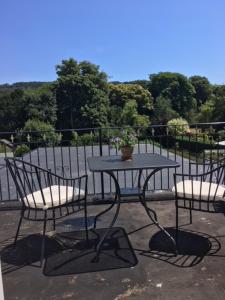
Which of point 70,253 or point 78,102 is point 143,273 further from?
point 78,102

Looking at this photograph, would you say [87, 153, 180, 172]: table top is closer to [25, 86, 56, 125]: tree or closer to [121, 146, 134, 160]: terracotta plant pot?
[121, 146, 134, 160]: terracotta plant pot

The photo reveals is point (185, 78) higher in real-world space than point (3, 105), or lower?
higher

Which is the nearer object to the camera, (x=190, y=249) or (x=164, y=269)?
(x=164, y=269)

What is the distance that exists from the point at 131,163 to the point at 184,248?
877 millimetres

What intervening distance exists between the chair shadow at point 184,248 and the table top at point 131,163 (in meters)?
0.70

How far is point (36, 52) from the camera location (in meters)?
30.6

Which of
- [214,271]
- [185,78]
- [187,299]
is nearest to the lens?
[187,299]

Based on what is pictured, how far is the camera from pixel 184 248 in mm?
2943

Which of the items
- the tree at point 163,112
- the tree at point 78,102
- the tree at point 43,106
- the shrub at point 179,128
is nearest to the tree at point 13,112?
the tree at point 43,106

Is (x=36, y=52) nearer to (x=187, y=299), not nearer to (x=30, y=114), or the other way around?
(x=30, y=114)

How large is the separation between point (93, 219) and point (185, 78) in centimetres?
4554

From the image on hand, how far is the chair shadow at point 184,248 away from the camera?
8.96 ft

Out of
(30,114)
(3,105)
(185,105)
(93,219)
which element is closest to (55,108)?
(30,114)

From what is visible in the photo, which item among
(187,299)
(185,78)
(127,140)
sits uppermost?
(185,78)
